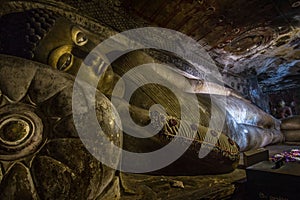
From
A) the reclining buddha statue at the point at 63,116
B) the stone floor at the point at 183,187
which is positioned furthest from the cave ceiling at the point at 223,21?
the stone floor at the point at 183,187

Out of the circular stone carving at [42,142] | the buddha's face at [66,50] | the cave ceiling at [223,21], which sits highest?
the cave ceiling at [223,21]

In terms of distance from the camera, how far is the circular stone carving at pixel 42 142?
0.70 m

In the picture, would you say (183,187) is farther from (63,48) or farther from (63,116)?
(63,48)

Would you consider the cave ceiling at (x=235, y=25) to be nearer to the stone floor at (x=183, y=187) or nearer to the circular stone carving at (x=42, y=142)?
the circular stone carving at (x=42, y=142)

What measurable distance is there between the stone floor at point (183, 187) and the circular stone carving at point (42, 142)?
216 millimetres

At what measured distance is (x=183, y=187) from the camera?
1115 millimetres

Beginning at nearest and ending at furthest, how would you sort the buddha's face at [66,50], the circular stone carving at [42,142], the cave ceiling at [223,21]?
the circular stone carving at [42,142] < the buddha's face at [66,50] < the cave ceiling at [223,21]

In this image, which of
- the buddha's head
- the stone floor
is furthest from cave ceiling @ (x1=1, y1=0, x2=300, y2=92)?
the stone floor

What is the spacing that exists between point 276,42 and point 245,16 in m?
Answer: 1.34

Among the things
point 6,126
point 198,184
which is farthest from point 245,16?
point 6,126

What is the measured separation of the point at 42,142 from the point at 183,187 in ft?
2.71

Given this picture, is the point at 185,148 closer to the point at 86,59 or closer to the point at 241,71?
the point at 86,59

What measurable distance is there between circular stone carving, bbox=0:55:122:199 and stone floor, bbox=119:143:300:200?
22 cm

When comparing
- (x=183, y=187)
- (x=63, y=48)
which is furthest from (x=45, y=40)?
(x=183, y=187)
